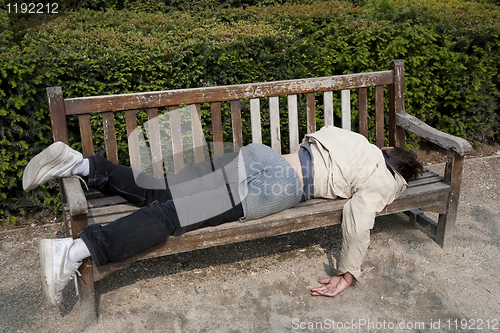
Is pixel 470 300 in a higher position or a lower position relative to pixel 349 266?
lower

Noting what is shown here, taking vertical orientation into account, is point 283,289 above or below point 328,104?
below

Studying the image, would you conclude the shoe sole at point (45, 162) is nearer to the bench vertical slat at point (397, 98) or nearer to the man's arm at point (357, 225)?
the man's arm at point (357, 225)

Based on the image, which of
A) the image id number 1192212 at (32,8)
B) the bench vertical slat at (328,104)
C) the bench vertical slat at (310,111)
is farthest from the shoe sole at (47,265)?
the image id number 1192212 at (32,8)

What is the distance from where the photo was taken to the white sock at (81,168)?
2741 millimetres

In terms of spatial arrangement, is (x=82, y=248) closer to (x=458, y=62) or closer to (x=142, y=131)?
(x=142, y=131)

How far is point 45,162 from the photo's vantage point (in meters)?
2.61

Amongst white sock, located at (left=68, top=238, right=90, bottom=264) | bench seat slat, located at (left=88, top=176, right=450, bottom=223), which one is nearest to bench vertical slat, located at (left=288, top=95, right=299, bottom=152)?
bench seat slat, located at (left=88, top=176, right=450, bottom=223)

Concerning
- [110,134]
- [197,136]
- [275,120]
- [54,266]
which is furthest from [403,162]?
[54,266]

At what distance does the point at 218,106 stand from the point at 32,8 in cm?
334

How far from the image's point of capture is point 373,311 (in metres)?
2.78

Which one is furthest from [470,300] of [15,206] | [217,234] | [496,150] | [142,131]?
[15,206]

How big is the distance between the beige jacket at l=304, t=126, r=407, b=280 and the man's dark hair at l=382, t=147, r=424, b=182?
8cm

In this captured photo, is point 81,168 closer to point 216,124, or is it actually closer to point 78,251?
point 78,251

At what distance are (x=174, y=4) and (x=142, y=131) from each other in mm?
3009
